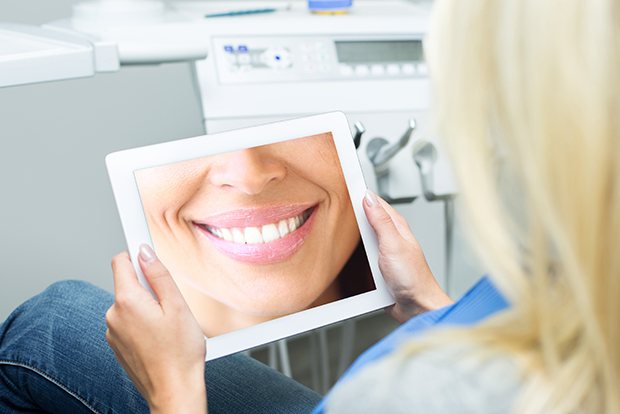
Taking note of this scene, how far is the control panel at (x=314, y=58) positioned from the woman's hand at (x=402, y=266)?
0.32m

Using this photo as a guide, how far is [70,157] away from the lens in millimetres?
1387

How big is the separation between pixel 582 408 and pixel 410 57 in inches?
30.1

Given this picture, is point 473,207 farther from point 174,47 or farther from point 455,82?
point 174,47

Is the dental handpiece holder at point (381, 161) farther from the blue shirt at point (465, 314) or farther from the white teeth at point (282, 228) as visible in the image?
the blue shirt at point (465, 314)

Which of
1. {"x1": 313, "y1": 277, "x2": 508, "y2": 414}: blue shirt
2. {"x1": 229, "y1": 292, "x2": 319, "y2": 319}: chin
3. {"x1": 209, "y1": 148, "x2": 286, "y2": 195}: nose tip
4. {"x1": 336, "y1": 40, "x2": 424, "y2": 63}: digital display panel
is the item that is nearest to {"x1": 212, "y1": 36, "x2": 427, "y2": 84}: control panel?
{"x1": 336, "y1": 40, "x2": 424, "y2": 63}: digital display panel

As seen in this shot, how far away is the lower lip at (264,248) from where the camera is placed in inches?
31.7

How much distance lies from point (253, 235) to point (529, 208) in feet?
1.43

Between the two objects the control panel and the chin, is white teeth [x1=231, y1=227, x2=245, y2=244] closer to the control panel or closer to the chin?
the chin

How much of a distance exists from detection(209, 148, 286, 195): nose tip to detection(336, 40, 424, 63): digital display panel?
0.32m

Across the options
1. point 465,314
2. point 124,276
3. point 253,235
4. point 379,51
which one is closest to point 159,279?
point 124,276

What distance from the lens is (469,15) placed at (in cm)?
42

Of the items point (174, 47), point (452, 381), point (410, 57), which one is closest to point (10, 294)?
point (174, 47)

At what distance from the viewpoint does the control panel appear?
104 centimetres

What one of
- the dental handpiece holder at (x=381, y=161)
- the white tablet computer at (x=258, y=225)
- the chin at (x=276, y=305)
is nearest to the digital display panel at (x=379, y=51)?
the dental handpiece holder at (x=381, y=161)
